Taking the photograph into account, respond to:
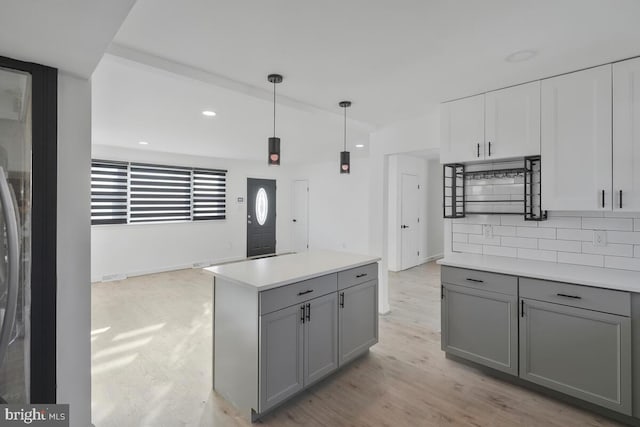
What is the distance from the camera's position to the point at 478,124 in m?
2.81

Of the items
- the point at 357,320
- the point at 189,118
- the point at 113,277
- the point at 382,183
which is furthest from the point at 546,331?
the point at 113,277

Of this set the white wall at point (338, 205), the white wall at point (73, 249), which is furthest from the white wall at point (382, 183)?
the white wall at point (73, 249)

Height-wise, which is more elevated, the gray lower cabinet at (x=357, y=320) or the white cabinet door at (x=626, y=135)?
the white cabinet door at (x=626, y=135)

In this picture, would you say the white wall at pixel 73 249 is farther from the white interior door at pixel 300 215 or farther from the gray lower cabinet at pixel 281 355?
the white interior door at pixel 300 215

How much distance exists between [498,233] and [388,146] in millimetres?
1597

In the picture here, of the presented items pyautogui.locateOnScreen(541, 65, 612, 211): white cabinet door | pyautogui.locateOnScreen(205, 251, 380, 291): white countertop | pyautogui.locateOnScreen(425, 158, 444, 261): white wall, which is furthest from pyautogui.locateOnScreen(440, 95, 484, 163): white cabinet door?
pyautogui.locateOnScreen(425, 158, 444, 261): white wall

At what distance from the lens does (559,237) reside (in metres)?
2.59

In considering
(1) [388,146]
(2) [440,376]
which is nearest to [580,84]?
(1) [388,146]

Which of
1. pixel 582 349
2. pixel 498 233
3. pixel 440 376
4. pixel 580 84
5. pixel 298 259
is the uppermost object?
pixel 580 84

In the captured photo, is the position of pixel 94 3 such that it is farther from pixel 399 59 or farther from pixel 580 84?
pixel 580 84

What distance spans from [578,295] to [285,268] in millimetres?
1998

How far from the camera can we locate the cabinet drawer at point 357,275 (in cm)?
245

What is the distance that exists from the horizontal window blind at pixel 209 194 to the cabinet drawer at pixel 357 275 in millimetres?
4954

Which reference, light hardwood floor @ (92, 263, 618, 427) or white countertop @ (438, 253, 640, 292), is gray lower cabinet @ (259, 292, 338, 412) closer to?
light hardwood floor @ (92, 263, 618, 427)
